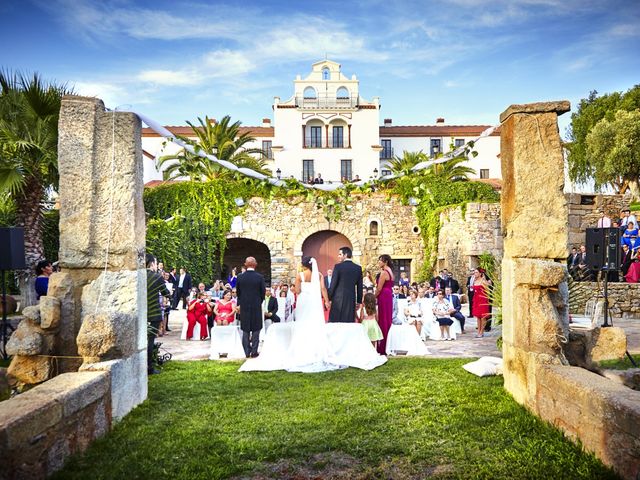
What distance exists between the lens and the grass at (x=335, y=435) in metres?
3.27

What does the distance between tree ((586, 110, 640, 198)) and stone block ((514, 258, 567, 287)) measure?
22388 mm

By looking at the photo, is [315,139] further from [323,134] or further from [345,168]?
[345,168]

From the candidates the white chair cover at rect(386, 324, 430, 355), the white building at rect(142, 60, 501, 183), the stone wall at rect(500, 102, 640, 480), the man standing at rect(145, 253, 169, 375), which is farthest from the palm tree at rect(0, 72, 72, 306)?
the white building at rect(142, 60, 501, 183)

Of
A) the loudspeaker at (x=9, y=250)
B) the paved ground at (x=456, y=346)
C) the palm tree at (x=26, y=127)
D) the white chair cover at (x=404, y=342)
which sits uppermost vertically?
the palm tree at (x=26, y=127)

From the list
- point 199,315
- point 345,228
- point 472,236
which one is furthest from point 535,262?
Result: point 345,228

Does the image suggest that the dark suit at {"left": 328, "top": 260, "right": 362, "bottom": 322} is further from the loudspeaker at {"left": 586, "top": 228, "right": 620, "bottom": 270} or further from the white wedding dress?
the loudspeaker at {"left": 586, "top": 228, "right": 620, "bottom": 270}

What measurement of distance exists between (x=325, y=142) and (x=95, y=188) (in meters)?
32.1

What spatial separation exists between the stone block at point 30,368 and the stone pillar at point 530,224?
4.28 metres

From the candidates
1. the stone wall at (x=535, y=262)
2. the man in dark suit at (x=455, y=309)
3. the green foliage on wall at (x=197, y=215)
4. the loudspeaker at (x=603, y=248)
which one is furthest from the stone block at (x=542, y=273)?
the green foliage on wall at (x=197, y=215)

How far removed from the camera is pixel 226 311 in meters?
9.79

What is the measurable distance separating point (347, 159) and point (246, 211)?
17.2 meters

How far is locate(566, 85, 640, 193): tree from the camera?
25391 mm

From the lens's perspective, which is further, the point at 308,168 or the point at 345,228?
the point at 308,168

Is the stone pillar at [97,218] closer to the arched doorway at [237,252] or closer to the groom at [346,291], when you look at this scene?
the groom at [346,291]
